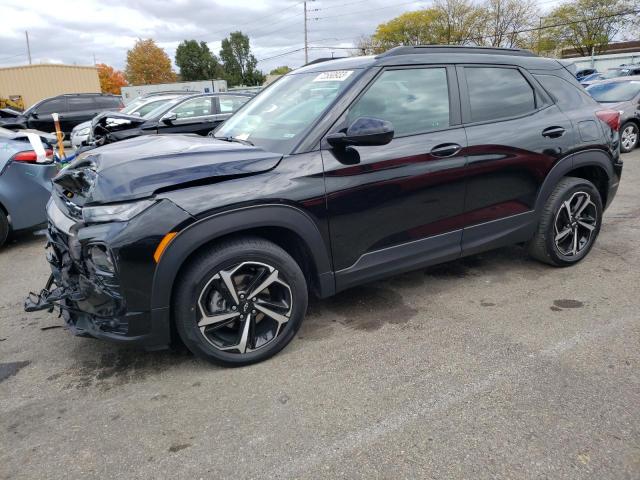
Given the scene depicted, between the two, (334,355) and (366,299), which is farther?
(366,299)

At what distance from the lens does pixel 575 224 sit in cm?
417

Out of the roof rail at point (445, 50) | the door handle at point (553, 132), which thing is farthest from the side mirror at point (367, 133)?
the door handle at point (553, 132)

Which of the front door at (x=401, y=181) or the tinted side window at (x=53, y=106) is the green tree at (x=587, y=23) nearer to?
the tinted side window at (x=53, y=106)

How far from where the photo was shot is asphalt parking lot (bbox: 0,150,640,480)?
2125 mm

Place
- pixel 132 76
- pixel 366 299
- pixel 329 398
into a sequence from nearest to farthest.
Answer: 1. pixel 329 398
2. pixel 366 299
3. pixel 132 76

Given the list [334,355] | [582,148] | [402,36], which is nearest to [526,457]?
[334,355]

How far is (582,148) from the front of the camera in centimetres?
401

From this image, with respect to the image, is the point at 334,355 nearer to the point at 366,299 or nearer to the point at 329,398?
the point at 329,398

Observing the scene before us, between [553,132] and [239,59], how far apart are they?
86.3 metres

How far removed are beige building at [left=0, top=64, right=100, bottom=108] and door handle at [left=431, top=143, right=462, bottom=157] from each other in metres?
34.9

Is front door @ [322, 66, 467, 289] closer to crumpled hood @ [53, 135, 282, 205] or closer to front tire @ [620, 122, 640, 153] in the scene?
crumpled hood @ [53, 135, 282, 205]

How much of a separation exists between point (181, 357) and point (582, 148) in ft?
11.6

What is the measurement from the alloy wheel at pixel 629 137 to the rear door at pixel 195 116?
29.5 ft

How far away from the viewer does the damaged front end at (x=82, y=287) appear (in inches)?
99.3
